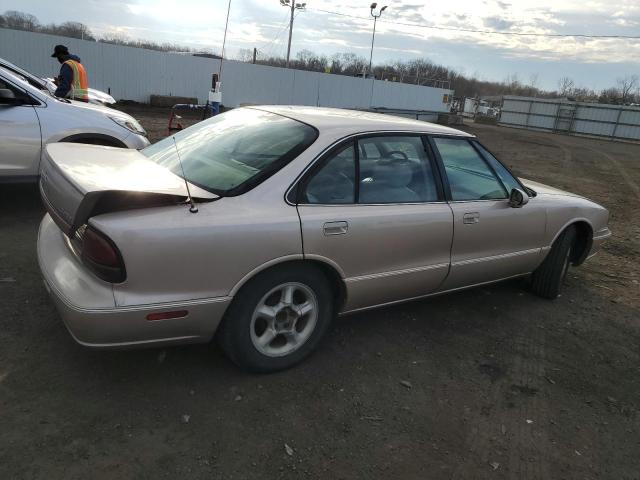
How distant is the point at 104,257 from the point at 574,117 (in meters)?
41.7

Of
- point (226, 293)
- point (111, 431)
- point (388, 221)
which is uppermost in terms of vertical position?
point (388, 221)

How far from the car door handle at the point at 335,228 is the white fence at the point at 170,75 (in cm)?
1986

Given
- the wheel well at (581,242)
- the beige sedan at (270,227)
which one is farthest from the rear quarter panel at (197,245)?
the wheel well at (581,242)

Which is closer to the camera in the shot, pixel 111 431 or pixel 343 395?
pixel 111 431

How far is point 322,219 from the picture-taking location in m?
2.96

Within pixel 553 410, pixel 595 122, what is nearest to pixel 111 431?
pixel 553 410

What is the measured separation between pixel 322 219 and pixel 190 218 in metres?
0.78

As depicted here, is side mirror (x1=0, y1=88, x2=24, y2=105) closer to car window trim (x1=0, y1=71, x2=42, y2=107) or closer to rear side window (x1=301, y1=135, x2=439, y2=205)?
car window trim (x1=0, y1=71, x2=42, y2=107)

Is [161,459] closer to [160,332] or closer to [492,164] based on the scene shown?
[160,332]

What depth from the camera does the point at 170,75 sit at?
25.3 m

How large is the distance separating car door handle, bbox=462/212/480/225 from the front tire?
121cm

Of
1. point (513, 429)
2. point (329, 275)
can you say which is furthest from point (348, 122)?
point (513, 429)

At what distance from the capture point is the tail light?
241 centimetres

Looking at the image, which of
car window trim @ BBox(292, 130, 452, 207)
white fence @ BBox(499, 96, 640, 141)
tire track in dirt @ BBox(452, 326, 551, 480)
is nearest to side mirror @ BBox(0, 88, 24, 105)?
car window trim @ BBox(292, 130, 452, 207)
